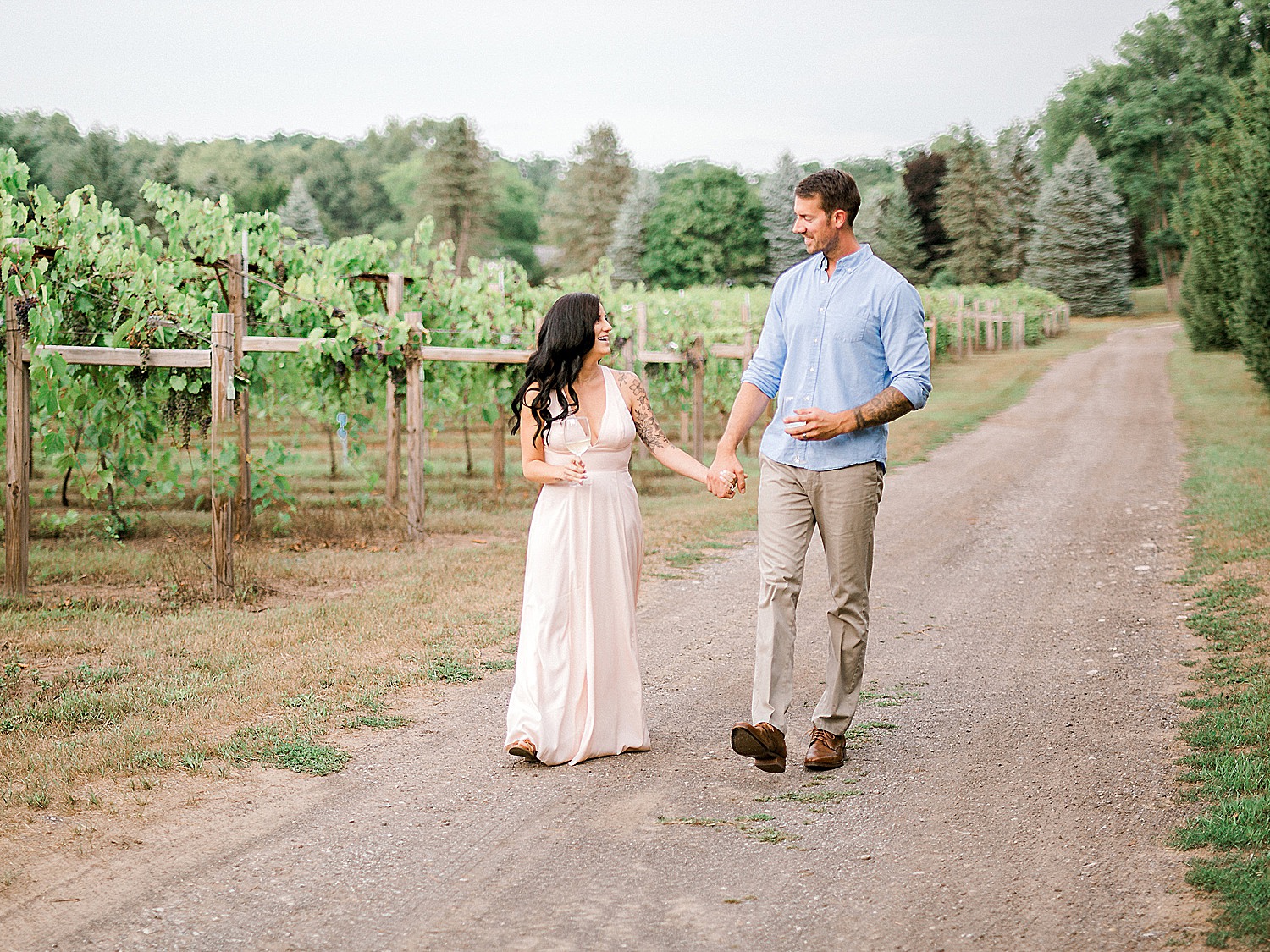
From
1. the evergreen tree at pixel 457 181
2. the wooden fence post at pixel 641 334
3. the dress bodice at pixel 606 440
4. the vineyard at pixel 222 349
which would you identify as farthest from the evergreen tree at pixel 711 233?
the dress bodice at pixel 606 440

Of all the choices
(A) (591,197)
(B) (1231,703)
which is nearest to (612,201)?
(A) (591,197)

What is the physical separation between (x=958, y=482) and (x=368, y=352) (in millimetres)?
6638

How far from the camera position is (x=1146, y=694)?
5195mm

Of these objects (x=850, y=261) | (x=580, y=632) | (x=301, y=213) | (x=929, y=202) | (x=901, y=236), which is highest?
(x=929, y=202)

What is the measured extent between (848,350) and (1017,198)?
59020mm

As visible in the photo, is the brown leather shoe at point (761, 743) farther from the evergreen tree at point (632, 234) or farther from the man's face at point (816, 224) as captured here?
the evergreen tree at point (632, 234)

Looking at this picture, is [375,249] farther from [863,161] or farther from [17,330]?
[863,161]

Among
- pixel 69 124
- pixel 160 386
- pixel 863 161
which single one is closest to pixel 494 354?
pixel 160 386

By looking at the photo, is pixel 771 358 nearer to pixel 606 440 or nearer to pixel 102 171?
pixel 606 440

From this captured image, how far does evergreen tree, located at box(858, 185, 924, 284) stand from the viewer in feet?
194

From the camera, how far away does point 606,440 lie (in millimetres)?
4461

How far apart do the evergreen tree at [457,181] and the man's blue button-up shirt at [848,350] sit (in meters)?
66.5

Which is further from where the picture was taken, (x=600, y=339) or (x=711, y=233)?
(x=711, y=233)

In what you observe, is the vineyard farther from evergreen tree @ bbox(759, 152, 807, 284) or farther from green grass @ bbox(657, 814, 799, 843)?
evergreen tree @ bbox(759, 152, 807, 284)
